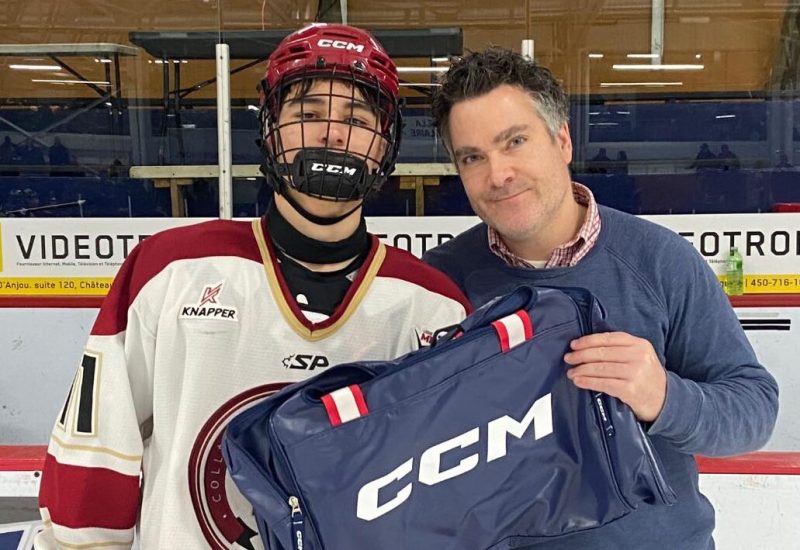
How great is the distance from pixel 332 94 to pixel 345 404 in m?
0.41

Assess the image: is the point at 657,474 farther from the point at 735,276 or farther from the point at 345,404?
the point at 735,276

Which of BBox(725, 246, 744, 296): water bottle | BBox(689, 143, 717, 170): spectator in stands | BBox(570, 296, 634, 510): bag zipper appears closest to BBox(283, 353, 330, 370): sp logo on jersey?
BBox(570, 296, 634, 510): bag zipper

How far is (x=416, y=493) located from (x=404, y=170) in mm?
2642

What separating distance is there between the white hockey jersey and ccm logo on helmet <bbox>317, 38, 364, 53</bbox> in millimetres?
291

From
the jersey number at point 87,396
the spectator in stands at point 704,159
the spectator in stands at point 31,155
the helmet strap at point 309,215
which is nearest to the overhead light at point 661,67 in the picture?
the spectator in stands at point 704,159

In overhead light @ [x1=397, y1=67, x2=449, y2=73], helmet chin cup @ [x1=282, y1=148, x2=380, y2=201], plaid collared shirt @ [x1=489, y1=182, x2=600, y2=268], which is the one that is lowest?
plaid collared shirt @ [x1=489, y1=182, x2=600, y2=268]

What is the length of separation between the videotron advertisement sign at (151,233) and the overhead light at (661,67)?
0.72m

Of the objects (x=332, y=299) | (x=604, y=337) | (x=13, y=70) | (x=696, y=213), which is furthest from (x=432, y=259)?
(x=13, y=70)

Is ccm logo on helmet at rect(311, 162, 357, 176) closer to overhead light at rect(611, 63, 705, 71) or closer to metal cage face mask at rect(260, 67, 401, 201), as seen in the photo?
metal cage face mask at rect(260, 67, 401, 201)

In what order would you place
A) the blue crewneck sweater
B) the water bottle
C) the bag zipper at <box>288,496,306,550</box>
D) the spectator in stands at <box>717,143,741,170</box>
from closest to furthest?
1. the bag zipper at <box>288,496,306,550</box>
2. the blue crewneck sweater
3. the water bottle
4. the spectator in stands at <box>717,143,741,170</box>

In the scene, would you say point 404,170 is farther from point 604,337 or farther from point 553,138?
point 604,337

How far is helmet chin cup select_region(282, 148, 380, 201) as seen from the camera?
100cm

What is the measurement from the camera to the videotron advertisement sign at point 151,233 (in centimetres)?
332

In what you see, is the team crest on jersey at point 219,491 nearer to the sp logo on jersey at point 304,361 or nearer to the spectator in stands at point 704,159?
the sp logo on jersey at point 304,361
